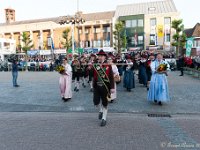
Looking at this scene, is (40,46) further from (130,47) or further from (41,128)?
(41,128)

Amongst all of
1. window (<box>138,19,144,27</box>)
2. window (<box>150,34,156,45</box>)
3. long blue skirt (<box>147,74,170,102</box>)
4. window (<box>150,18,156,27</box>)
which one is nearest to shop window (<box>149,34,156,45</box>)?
window (<box>150,34,156,45</box>)

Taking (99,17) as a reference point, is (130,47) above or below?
below

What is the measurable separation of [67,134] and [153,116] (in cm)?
269

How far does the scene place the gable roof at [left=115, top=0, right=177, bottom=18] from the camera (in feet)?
150

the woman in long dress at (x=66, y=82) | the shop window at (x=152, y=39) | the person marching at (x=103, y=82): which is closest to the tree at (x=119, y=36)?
the shop window at (x=152, y=39)

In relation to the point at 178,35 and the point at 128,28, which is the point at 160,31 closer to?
the point at 128,28

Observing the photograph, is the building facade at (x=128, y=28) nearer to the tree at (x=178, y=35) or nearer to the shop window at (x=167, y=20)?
the shop window at (x=167, y=20)

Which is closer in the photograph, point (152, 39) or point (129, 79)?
point (129, 79)

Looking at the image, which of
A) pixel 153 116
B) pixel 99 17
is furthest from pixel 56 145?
pixel 99 17

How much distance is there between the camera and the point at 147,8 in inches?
1889

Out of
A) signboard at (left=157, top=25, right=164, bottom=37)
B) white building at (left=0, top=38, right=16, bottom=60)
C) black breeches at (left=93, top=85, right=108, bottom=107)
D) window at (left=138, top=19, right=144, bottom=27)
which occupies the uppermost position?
window at (left=138, top=19, right=144, bottom=27)

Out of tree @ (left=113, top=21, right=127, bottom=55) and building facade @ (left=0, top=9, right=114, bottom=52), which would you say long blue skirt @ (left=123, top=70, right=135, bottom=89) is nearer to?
tree @ (left=113, top=21, right=127, bottom=55)

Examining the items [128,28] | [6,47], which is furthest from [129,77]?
[6,47]

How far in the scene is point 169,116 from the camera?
6344 mm
